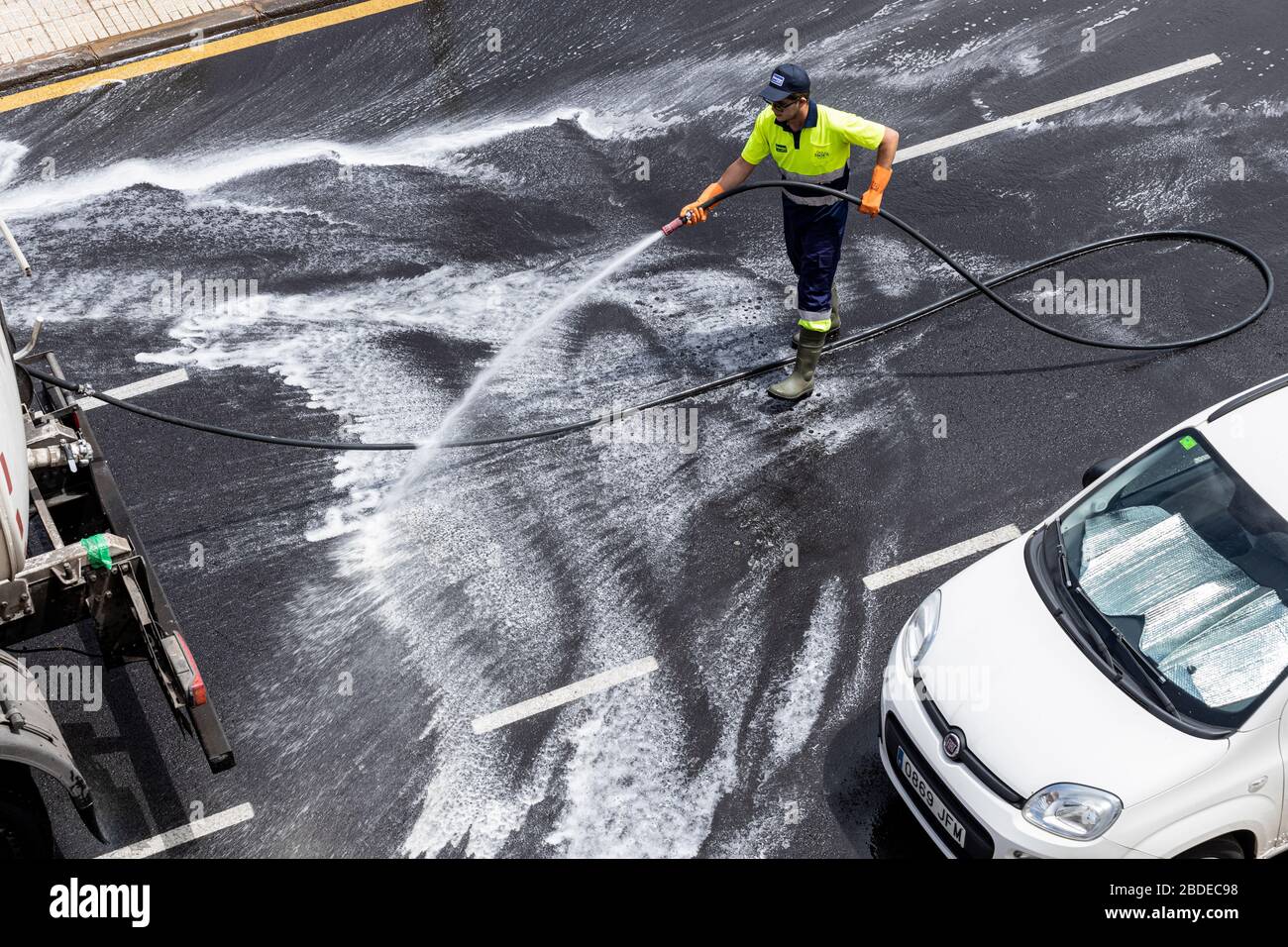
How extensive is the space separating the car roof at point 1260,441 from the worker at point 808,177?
2.39 meters

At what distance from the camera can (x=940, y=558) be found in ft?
25.3

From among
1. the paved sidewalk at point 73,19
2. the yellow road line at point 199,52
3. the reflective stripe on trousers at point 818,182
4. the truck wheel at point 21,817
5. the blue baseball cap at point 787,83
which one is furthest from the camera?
the paved sidewalk at point 73,19

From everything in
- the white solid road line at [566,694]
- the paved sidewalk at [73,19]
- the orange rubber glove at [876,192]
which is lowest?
the white solid road line at [566,694]

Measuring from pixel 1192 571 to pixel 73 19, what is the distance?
9696 mm

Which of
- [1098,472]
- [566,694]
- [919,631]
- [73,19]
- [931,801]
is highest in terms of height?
[73,19]

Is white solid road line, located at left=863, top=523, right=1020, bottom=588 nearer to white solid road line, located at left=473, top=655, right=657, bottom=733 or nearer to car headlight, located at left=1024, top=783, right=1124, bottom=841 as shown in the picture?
white solid road line, located at left=473, top=655, right=657, bottom=733

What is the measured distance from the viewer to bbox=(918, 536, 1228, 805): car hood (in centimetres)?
556

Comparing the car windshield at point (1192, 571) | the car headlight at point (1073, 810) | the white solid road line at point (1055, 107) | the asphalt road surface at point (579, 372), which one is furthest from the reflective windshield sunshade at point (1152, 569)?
the white solid road line at point (1055, 107)

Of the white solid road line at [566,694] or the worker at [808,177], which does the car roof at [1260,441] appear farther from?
the white solid road line at [566,694]

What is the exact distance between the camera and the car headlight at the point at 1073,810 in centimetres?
552

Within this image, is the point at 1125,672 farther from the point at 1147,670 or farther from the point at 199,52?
the point at 199,52

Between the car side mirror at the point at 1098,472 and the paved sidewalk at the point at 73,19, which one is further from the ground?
the paved sidewalk at the point at 73,19

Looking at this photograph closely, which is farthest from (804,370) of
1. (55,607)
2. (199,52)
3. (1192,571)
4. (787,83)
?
(199,52)
